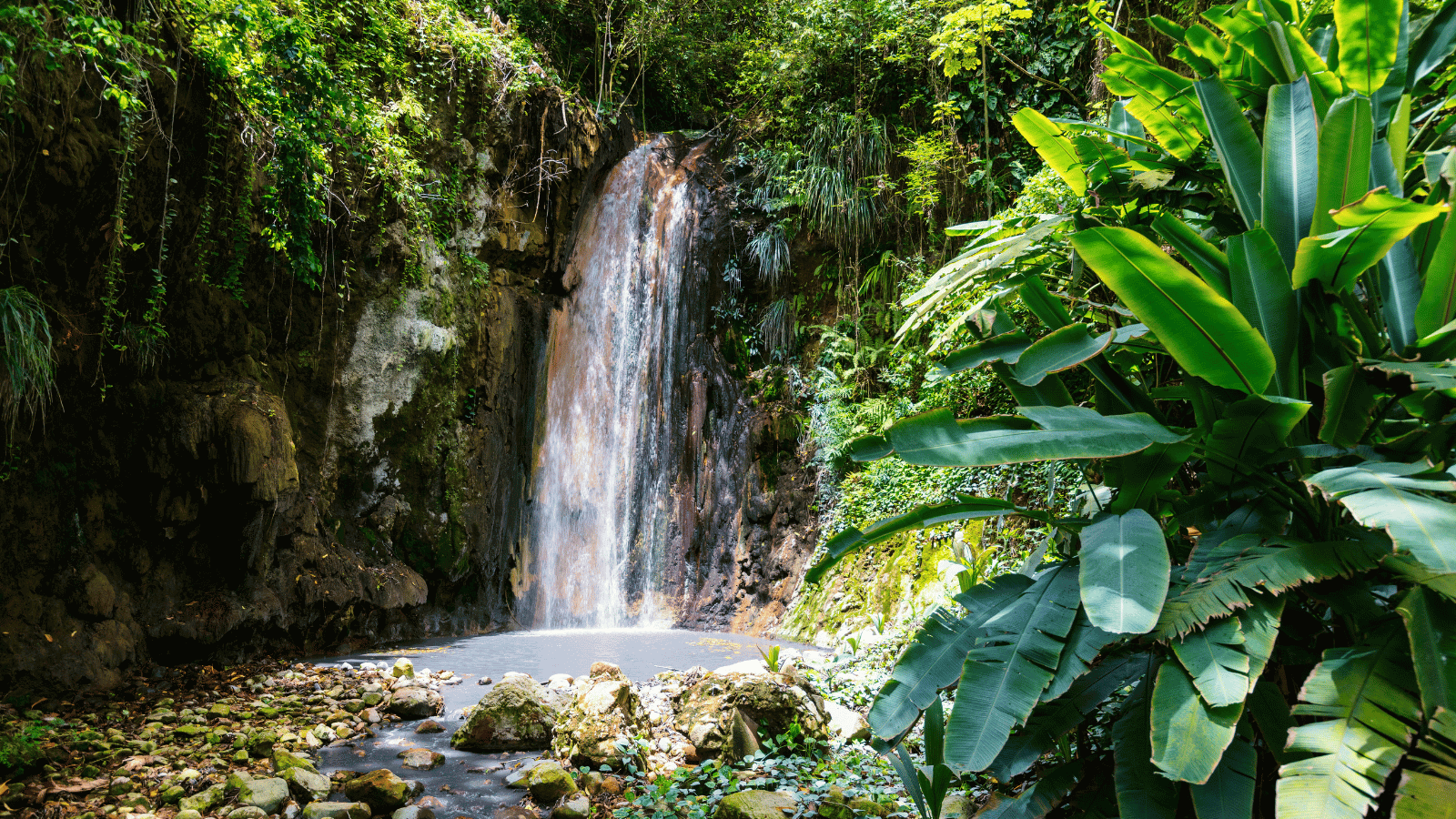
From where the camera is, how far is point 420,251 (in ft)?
25.2

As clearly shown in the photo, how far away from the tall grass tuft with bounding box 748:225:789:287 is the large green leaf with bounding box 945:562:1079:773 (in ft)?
28.0

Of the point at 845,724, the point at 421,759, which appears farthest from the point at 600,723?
the point at 845,724

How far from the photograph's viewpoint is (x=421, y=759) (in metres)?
3.81

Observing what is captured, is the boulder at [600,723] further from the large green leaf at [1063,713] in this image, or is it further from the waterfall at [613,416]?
the waterfall at [613,416]

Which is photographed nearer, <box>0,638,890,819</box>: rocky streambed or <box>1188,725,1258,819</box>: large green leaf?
<box>1188,725,1258,819</box>: large green leaf

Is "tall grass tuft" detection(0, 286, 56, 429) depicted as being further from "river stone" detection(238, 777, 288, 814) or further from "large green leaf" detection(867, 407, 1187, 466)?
"large green leaf" detection(867, 407, 1187, 466)

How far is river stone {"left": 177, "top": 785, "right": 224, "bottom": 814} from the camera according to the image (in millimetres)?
3082

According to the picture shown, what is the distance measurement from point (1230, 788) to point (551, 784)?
2.63m

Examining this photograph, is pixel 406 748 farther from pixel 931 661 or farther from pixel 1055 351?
pixel 1055 351

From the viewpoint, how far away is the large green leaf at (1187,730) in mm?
1543

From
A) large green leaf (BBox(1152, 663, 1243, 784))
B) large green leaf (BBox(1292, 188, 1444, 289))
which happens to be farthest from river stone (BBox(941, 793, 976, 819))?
large green leaf (BBox(1292, 188, 1444, 289))

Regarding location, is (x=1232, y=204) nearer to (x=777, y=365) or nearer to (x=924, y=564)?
(x=924, y=564)

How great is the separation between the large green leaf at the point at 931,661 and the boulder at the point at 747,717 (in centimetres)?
169

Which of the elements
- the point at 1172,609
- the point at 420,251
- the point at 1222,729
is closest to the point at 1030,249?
the point at 1172,609
